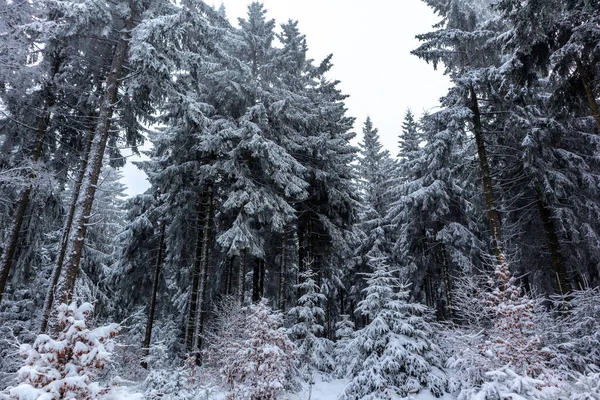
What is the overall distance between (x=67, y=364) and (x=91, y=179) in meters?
6.53

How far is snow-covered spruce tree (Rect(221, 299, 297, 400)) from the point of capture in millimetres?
8133

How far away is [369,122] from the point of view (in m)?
31.8

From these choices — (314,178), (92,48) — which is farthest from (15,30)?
(314,178)

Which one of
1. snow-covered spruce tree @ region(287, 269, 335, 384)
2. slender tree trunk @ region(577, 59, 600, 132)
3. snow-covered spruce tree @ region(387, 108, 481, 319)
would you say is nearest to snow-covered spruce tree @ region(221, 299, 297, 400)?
snow-covered spruce tree @ region(287, 269, 335, 384)

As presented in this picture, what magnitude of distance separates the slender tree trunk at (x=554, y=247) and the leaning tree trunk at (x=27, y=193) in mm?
18664

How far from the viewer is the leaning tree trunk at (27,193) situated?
9797 millimetres

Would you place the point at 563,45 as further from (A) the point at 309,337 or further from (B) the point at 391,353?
(A) the point at 309,337

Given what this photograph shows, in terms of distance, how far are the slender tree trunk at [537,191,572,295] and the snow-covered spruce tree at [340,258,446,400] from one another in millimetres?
6709

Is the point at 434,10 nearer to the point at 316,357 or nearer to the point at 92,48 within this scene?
the point at 92,48

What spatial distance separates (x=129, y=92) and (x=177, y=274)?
494 inches

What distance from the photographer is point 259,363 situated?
8484 mm

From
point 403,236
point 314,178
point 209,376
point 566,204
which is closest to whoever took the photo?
point 209,376

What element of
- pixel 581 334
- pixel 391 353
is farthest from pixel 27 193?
pixel 581 334

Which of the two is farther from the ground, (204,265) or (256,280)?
(204,265)
